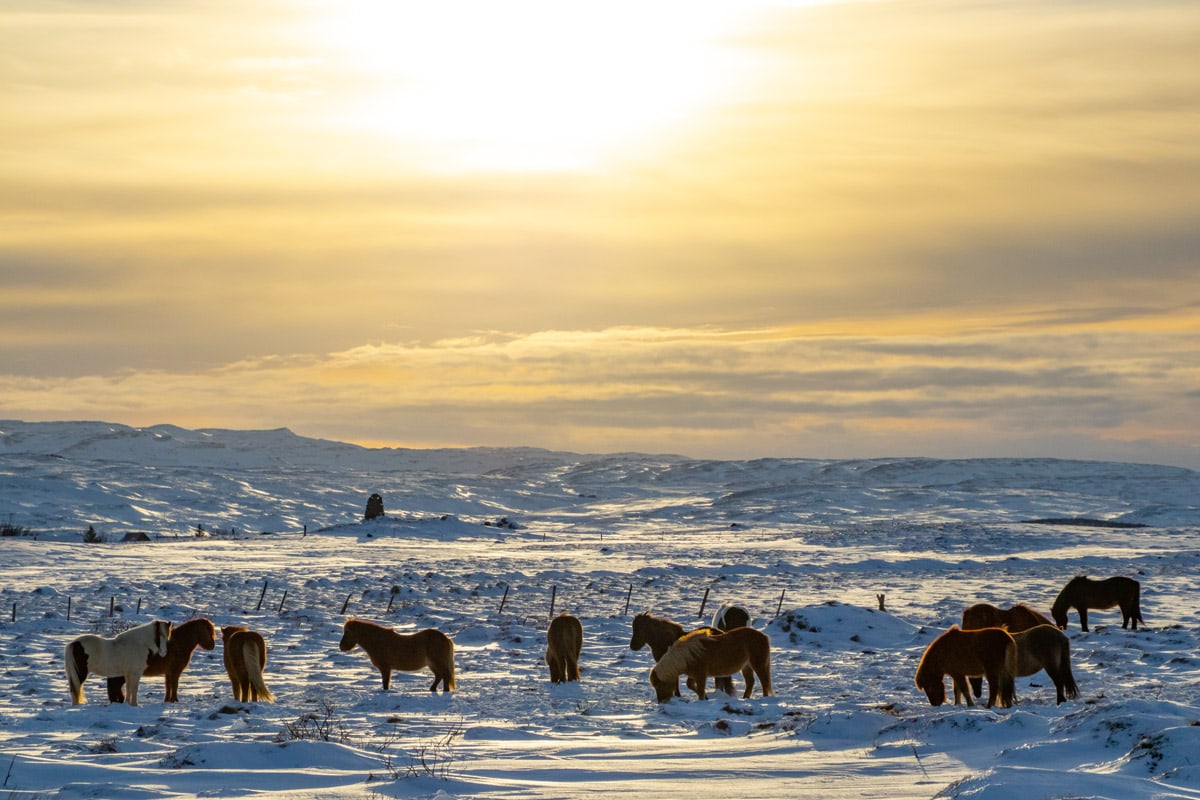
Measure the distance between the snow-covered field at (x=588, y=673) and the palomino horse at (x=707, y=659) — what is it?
0.45 metres

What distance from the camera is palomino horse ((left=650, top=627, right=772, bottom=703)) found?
16.1 metres

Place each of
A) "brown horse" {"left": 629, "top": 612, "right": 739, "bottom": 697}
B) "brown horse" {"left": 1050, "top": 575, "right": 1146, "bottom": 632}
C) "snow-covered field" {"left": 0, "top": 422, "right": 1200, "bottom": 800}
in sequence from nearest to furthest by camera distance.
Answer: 1. "snow-covered field" {"left": 0, "top": 422, "right": 1200, "bottom": 800}
2. "brown horse" {"left": 629, "top": 612, "right": 739, "bottom": 697}
3. "brown horse" {"left": 1050, "top": 575, "right": 1146, "bottom": 632}

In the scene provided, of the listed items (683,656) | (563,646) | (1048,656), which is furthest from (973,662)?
(563,646)

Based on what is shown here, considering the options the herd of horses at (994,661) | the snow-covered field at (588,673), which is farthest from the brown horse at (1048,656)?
the snow-covered field at (588,673)

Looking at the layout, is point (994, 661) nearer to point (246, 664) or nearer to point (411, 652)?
point (411, 652)

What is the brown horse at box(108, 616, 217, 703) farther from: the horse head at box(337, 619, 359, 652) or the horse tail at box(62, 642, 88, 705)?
the horse head at box(337, 619, 359, 652)

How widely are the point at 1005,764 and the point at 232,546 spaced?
52.1 meters

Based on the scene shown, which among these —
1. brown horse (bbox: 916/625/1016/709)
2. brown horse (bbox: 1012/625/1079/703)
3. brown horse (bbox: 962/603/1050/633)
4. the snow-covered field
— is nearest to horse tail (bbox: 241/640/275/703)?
the snow-covered field

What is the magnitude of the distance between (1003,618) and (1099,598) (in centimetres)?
704

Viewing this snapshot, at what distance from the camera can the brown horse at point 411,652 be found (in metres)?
17.1

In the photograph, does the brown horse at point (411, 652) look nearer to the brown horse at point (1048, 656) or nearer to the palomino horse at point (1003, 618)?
the brown horse at point (1048, 656)

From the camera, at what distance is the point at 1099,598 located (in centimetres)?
2545

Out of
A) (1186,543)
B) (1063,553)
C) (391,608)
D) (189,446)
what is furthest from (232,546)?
(189,446)

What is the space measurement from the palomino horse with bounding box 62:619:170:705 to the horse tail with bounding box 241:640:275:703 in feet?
3.73
